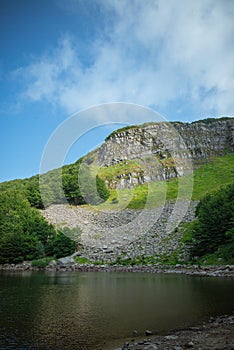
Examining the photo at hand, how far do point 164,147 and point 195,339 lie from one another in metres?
165

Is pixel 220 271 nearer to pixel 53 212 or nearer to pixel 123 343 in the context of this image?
pixel 123 343

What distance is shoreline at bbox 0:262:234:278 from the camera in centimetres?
3828

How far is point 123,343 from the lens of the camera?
40.9ft

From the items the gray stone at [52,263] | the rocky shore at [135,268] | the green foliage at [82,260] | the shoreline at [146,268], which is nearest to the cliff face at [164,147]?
the green foliage at [82,260]

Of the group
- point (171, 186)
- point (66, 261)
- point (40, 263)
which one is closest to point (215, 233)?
point (66, 261)

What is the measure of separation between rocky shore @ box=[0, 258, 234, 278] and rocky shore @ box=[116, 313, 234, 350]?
22629 millimetres

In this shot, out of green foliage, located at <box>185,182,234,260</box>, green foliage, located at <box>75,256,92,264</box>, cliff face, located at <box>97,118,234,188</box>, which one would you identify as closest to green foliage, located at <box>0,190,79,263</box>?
green foliage, located at <box>75,256,92,264</box>

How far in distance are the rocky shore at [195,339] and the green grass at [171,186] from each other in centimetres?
8120

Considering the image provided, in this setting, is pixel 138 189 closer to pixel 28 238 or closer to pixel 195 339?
pixel 28 238

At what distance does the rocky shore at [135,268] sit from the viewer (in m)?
38.5

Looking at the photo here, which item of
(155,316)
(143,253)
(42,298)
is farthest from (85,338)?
(143,253)

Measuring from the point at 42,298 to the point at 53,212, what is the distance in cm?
6888

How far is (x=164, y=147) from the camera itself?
571ft

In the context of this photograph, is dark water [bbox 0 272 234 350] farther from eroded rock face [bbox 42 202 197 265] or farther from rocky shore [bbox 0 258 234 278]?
eroded rock face [bbox 42 202 197 265]
